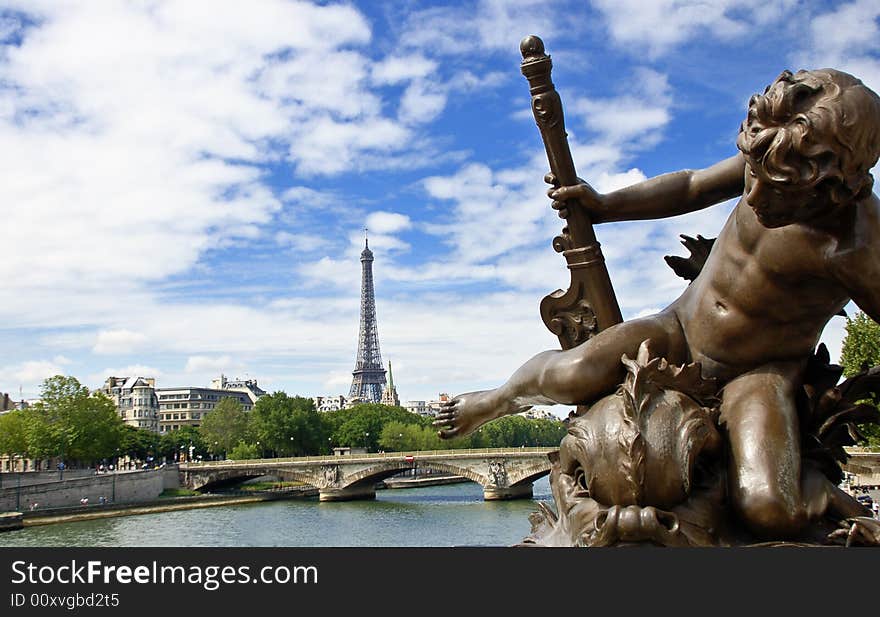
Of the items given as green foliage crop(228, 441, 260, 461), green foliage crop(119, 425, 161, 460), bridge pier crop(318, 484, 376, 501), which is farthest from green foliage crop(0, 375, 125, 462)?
green foliage crop(119, 425, 161, 460)

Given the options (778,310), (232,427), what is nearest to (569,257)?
(778,310)

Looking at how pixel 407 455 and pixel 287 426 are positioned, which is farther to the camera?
pixel 287 426

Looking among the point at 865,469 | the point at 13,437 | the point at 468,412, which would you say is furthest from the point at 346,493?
the point at 468,412

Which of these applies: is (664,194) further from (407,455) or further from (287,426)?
(287,426)

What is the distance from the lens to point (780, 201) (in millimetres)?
3027

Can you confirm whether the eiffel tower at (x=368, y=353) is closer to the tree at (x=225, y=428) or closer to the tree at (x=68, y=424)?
the tree at (x=225, y=428)

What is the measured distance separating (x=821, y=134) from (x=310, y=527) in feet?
98.6

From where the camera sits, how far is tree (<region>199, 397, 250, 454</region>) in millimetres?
62406

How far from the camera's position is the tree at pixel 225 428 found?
62.4 m

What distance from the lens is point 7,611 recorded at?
9.28 ft

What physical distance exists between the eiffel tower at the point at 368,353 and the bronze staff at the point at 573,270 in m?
102

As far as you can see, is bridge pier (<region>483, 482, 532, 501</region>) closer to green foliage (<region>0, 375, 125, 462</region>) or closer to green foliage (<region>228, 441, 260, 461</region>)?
green foliage (<region>0, 375, 125, 462</region>)

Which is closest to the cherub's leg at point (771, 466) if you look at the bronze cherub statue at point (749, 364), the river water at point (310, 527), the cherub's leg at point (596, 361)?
the bronze cherub statue at point (749, 364)

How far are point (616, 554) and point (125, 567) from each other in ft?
5.00
